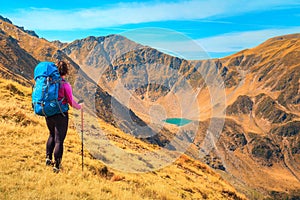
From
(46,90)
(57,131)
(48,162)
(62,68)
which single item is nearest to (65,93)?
(46,90)

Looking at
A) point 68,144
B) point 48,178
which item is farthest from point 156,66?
point 48,178

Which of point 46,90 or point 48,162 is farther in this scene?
point 48,162

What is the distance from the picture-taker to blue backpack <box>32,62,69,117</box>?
32.4 ft

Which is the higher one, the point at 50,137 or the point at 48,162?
the point at 50,137

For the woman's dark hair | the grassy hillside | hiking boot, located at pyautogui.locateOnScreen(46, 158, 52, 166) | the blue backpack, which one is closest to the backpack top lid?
the blue backpack

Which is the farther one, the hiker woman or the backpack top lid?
the hiker woman

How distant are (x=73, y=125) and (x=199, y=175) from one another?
12.2 meters

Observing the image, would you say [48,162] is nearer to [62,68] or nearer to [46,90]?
[46,90]

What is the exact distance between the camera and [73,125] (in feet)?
84.9

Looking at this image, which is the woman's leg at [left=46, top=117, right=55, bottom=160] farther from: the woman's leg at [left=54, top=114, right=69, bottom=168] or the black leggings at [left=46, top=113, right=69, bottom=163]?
the woman's leg at [left=54, top=114, right=69, bottom=168]

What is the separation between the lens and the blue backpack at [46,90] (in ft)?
32.4

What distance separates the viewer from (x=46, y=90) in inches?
389

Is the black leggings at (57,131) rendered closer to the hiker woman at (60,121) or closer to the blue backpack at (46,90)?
the hiker woman at (60,121)

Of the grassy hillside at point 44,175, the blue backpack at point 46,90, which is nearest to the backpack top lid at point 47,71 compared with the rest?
the blue backpack at point 46,90
